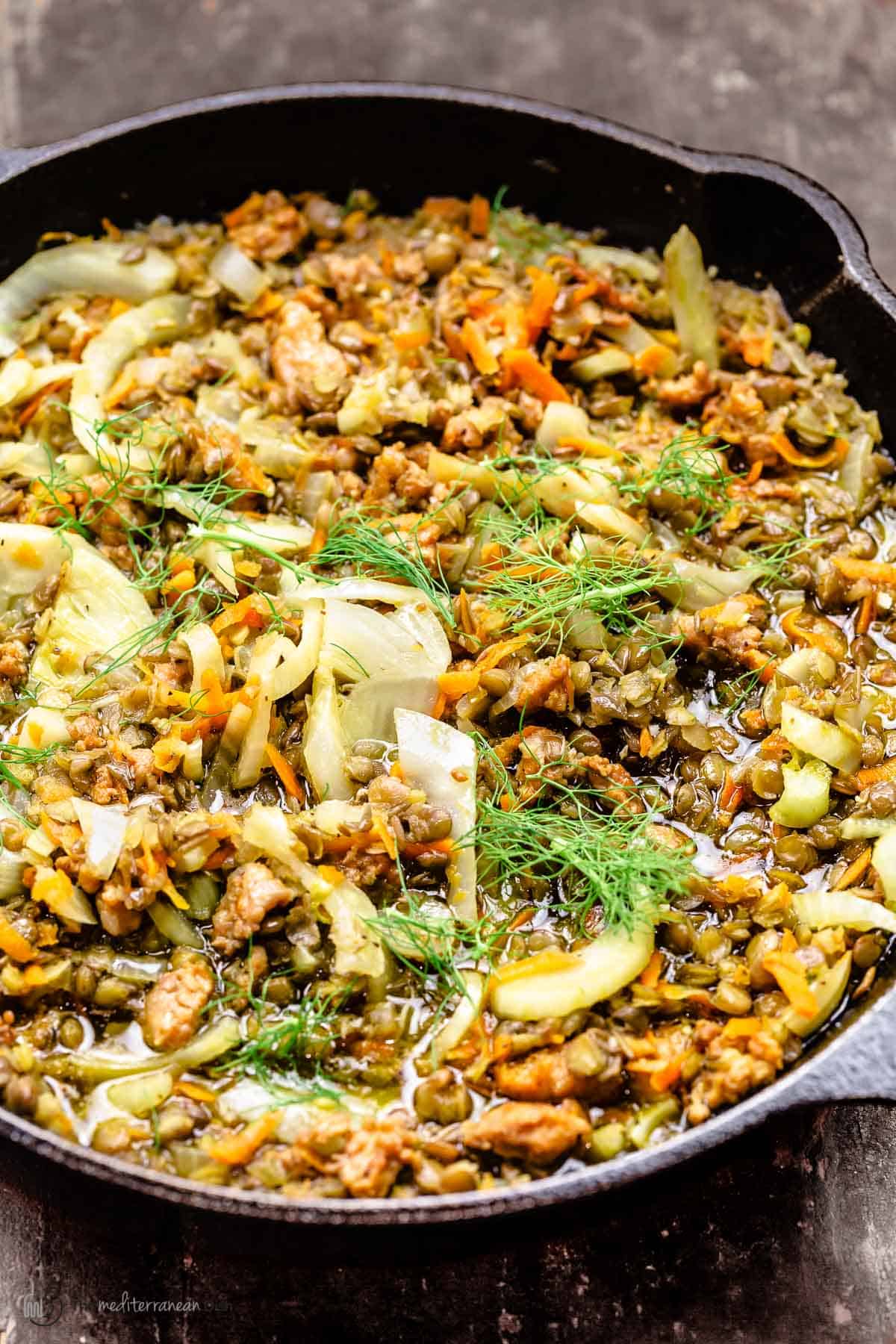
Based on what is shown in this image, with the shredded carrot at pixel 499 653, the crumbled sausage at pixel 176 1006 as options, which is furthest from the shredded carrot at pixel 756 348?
the crumbled sausage at pixel 176 1006

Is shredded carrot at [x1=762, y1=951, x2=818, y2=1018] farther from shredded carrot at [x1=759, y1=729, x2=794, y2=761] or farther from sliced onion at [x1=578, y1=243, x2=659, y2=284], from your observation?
sliced onion at [x1=578, y1=243, x2=659, y2=284]

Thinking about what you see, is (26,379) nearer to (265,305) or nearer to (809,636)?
(265,305)

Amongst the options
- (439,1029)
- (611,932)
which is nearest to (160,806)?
(439,1029)

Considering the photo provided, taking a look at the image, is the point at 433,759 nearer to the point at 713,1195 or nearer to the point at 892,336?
the point at 713,1195

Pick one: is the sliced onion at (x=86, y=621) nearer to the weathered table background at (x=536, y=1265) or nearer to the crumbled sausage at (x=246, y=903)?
the crumbled sausage at (x=246, y=903)

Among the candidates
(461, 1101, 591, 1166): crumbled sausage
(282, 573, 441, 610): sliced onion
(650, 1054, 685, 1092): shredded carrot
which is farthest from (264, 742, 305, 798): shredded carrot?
(650, 1054, 685, 1092): shredded carrot
